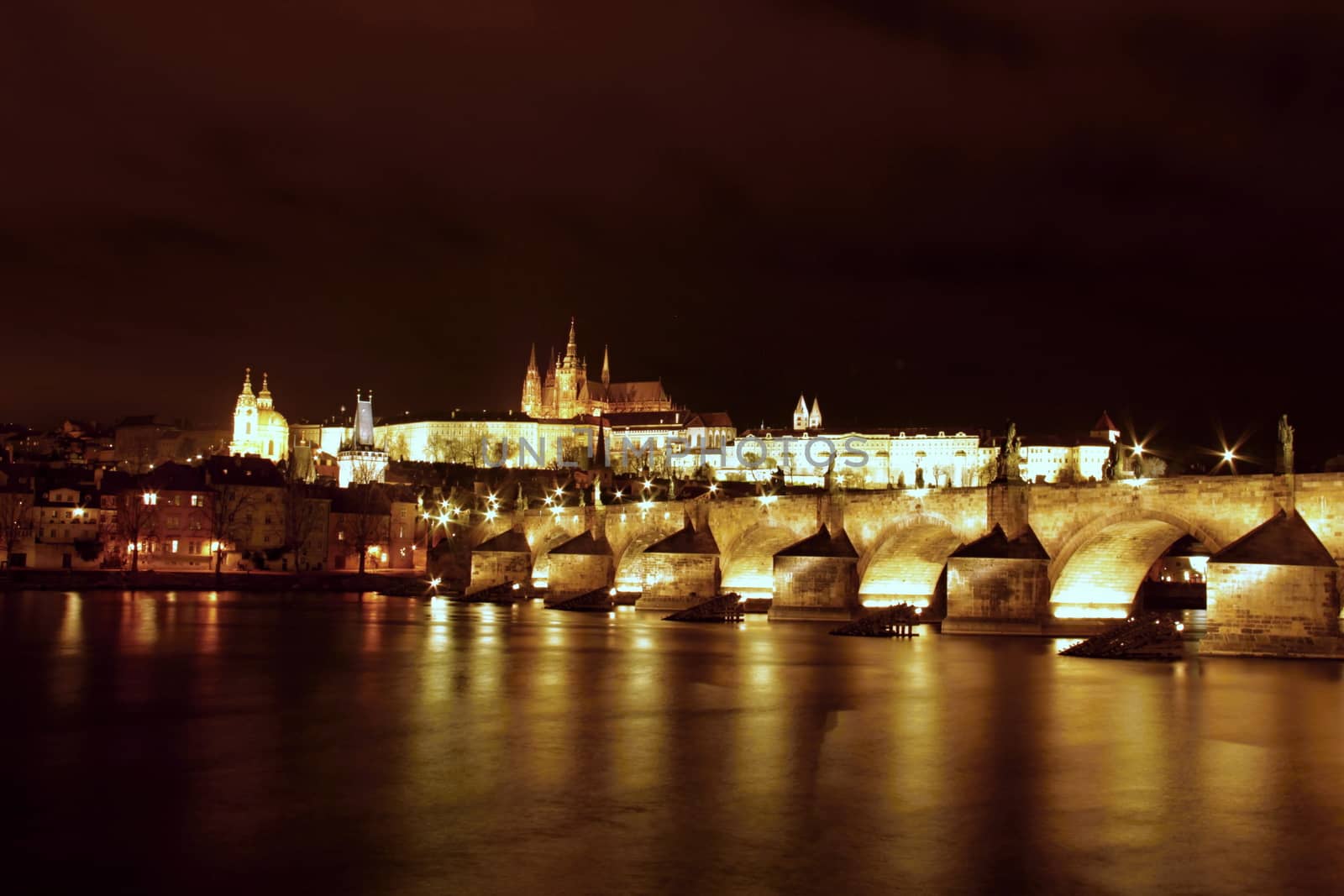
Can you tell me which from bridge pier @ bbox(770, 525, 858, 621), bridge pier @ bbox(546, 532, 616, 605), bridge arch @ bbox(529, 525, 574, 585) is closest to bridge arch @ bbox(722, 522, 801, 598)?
bridge pier @ bbox(770, 525, 858, 621)

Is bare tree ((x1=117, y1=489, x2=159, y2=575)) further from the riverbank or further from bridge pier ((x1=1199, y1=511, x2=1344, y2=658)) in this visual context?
bridge pier ((x1=1199, y1=511, x2=1344, y2=658))

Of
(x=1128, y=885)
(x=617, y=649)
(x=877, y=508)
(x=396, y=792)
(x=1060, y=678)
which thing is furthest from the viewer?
(x=877, y=508)

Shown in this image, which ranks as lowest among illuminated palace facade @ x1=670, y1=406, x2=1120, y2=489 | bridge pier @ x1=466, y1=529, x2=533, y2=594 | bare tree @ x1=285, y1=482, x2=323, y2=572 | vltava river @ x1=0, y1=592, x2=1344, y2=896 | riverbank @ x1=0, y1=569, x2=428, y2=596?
vltava river @ x1=0, y1=592, x2=1344, y2=896

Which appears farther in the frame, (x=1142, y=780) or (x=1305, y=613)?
(x=1305, y=613)

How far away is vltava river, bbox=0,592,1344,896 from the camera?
11734 millimetres

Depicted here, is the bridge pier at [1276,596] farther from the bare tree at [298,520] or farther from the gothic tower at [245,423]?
the gothic tower at [245,423]

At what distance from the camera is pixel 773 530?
4803 cm

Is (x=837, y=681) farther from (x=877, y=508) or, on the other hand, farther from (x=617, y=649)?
(x=877, y=508)

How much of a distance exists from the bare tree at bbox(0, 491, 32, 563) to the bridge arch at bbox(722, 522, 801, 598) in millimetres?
46066

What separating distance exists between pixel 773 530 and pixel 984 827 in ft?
114

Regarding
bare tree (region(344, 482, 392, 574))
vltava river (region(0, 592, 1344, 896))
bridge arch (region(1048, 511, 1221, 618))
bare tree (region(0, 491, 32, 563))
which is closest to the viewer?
vltava river (region(0, 592, 1344, 896))

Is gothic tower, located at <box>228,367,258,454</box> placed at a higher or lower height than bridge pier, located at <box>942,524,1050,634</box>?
higher

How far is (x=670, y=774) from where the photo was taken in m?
16.2

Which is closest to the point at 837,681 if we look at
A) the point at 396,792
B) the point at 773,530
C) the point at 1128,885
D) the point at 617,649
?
the point at 617,649
